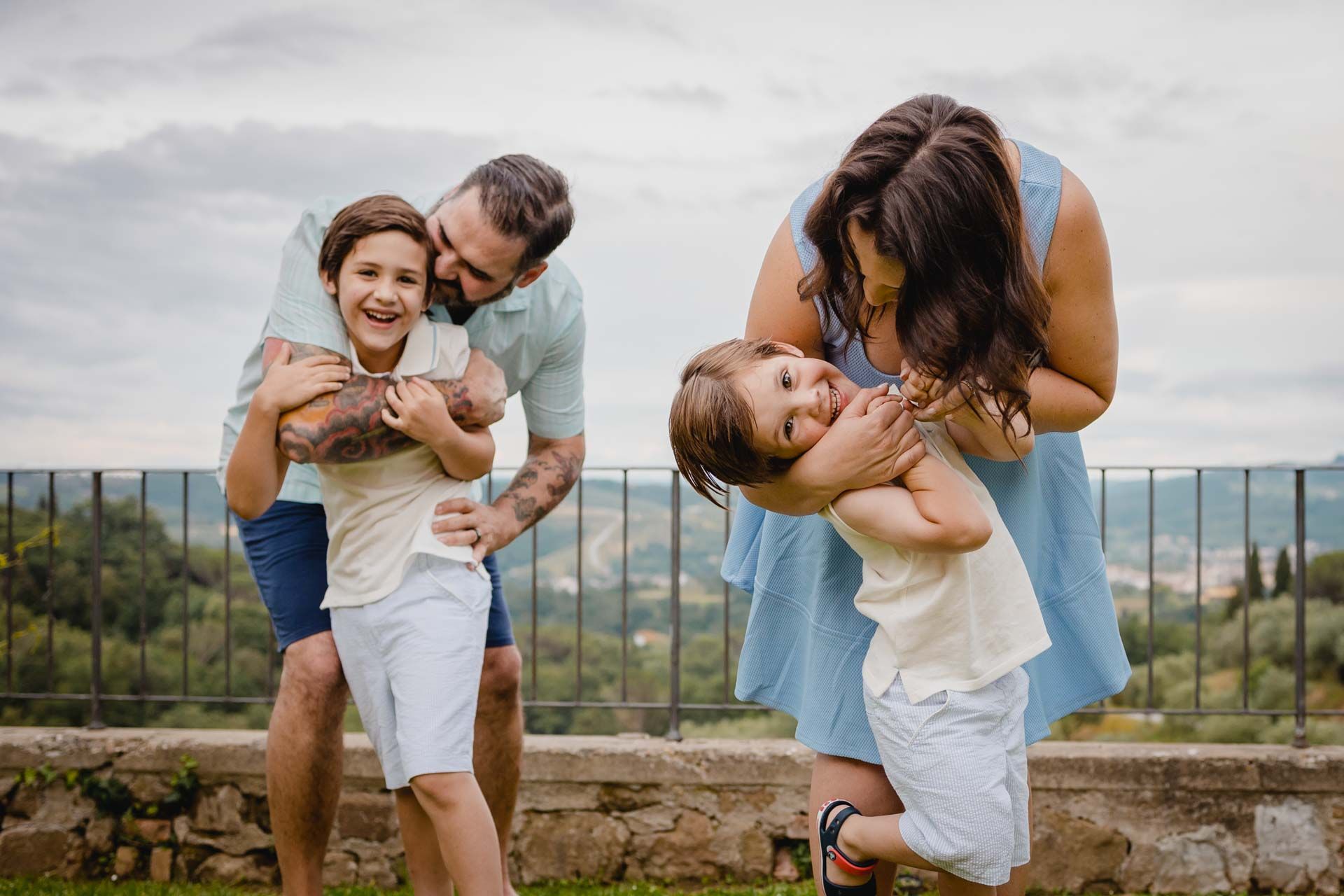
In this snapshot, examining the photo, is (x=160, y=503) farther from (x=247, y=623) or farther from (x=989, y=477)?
(x=247, y=623)

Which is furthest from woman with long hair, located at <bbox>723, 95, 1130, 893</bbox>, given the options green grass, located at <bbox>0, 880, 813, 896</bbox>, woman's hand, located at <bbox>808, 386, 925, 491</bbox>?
green grass, located at <bbox>0, 880, 813, 896</bbox>

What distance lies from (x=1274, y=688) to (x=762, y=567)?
7.53 metres

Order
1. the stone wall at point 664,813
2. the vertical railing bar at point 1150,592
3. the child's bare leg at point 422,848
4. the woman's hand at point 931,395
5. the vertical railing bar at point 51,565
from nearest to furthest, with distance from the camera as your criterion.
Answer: the woman's hand at point 931,395 → the child's bare leg at point 422,848 → the stone wall at point 664,813 → the vertical railing bar at point 1150,592 → the vertical railing bar at point 51,565

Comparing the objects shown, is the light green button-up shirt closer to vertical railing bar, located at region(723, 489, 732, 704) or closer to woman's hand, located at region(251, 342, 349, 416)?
woman's hand, located at region(251, 342, 349, 416)

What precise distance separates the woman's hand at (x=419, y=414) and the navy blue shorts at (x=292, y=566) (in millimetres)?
467

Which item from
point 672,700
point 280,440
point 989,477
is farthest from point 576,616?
point 989,477

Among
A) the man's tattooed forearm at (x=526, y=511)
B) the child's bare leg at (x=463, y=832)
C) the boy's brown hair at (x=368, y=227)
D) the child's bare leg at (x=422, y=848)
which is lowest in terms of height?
the child's bare leg at (x=422, y=848)

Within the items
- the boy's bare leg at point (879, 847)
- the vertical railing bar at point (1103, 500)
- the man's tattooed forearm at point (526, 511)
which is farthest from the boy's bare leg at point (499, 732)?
the vertical railing bar at point (1103, 500)

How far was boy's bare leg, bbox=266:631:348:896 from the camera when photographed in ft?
7.90

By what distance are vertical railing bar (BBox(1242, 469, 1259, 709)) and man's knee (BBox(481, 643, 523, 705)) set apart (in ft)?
9.01

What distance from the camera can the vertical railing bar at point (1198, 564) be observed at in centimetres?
401

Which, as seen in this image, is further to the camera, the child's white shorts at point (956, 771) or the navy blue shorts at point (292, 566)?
the navy blue shorts at point (292, 566)

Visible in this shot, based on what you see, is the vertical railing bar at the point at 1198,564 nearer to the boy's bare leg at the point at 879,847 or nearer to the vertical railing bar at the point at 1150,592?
the vertical railing bar at the point at 1150,592

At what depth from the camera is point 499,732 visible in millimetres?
2598
